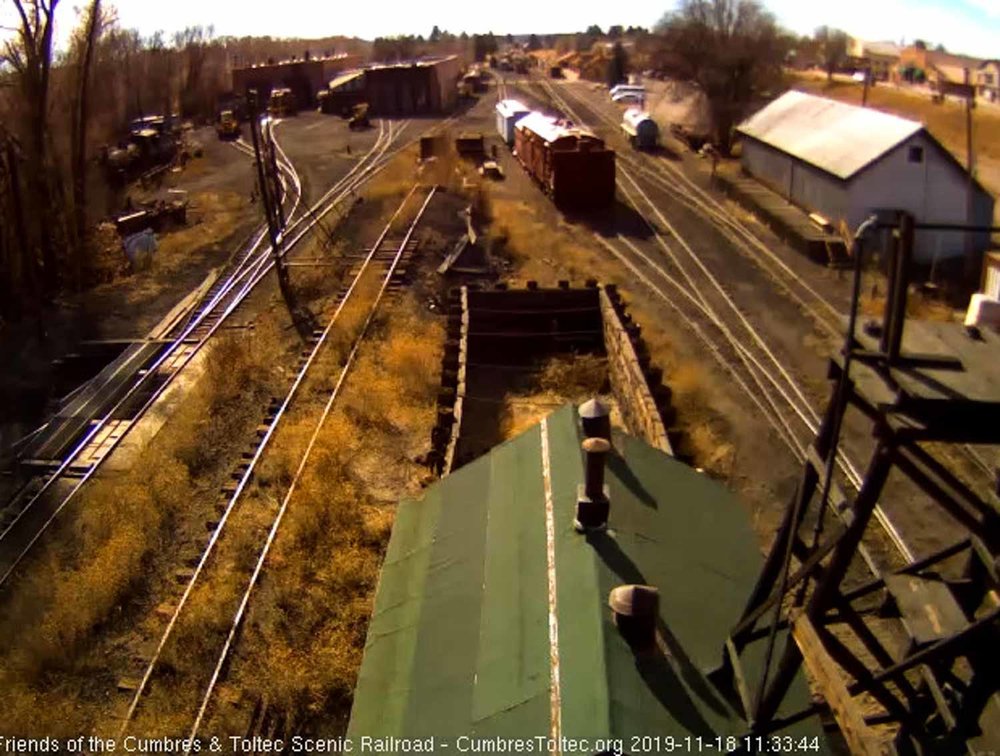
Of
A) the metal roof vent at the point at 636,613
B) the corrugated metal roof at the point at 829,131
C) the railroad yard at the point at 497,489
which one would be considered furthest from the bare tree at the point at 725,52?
the metal roof vent at the point at 636,613

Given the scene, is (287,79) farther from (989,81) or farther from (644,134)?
(989,81)

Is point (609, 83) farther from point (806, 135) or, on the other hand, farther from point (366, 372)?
point (366, 372)

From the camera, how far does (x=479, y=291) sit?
20.7m

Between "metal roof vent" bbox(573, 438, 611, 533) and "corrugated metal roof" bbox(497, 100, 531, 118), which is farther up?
"corrugated metal roof" bbox(497, 100, 531, 118)

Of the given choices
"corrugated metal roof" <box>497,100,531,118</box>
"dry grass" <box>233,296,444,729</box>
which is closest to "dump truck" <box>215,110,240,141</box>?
"corrugated metal roof" <box>497,100,531,118</box>

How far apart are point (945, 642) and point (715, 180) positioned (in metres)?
32.8

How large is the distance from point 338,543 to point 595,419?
17.3 ft

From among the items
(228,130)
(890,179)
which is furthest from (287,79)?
(890,179)

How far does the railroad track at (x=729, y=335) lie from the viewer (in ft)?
45.5

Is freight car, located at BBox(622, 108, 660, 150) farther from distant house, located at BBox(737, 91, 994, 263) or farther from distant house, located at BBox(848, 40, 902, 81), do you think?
distant house, located at BBox(848, 40, 902, 81)

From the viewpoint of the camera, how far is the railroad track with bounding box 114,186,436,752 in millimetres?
9539

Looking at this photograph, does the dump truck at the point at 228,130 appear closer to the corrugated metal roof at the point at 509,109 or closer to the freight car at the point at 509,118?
the corrugated metal roof at the point at 509,109

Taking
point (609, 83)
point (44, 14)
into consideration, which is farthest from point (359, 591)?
point (609, 83)

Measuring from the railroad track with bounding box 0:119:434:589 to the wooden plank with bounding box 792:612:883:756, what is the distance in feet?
34.0
